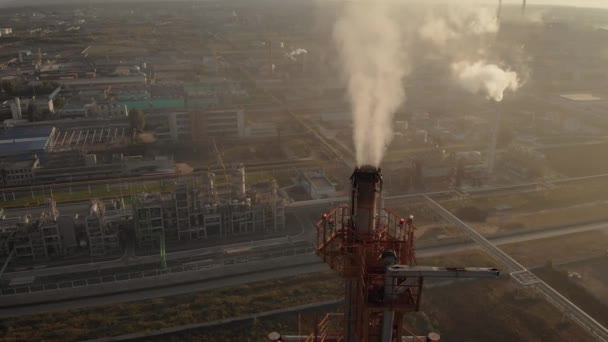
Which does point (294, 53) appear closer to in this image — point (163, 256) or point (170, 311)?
point (163, 256)

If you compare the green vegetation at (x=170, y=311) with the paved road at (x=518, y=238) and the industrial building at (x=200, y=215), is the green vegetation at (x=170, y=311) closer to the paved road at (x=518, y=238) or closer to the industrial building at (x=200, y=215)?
the industrial building at (x=200, y=215)

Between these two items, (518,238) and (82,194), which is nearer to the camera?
(518,238)

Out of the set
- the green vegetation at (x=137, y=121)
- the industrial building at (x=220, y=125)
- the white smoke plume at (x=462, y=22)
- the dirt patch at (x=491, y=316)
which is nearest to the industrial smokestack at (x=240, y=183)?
the dirt patch at (x=491, y=316)

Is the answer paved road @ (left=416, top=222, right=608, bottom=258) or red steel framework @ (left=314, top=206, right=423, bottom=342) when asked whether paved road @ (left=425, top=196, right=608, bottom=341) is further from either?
red steel framework @ (left=314, top=206, right=423, bottom=342)

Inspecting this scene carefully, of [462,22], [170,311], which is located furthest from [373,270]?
[462,22]

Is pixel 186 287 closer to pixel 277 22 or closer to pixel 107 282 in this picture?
pixel 107 282

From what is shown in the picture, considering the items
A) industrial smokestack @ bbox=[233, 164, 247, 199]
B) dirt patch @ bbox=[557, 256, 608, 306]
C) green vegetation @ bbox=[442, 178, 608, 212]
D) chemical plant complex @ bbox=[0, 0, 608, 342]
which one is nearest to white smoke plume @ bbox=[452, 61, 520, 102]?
chemical plant complex @ bbox=[0, 0, 608, 342]
